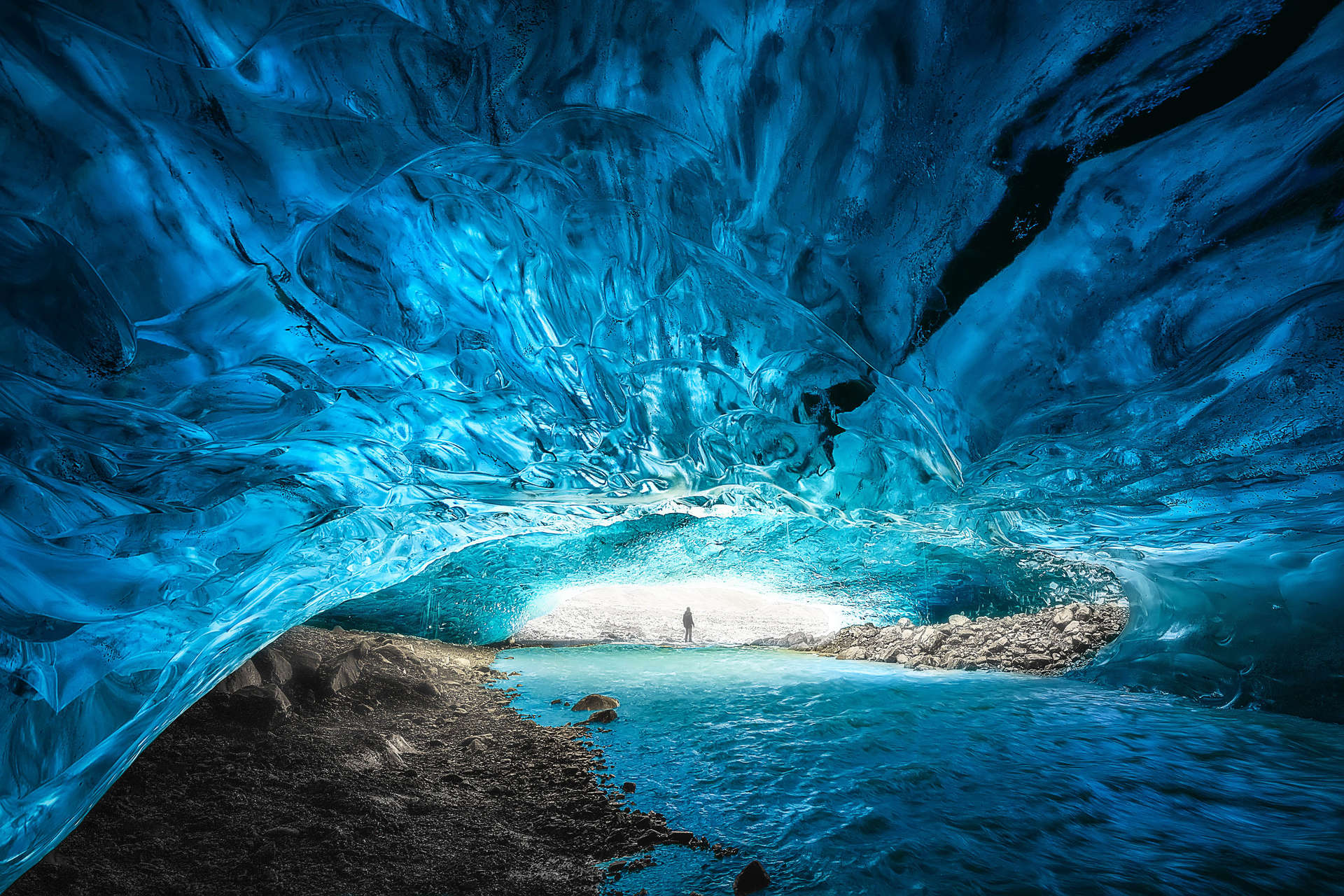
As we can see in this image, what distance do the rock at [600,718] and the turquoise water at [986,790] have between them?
45 cm

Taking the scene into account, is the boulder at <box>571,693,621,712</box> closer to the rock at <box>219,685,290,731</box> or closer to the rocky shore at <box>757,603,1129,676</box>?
the rock at <box>219,685,290,731</box>

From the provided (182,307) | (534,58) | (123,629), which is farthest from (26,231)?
(123,629)

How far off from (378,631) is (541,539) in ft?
37.3

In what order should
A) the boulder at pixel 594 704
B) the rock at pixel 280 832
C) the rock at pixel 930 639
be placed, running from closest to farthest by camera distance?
the rock at pixel 280 832
the boulder at pixel 594 704
the rock at pixel 930 639

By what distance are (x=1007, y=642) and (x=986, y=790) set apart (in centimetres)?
1032

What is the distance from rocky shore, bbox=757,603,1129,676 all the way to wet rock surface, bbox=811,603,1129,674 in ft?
0.05

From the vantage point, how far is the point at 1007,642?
13.6 metres

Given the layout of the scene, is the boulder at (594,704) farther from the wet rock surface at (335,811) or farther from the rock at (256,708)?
the rock at (256,708)

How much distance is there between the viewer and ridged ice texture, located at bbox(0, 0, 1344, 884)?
2.39 meters

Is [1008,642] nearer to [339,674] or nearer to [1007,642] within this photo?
[1007,642]

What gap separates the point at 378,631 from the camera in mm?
18578

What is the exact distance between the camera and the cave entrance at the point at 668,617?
22.9 metres

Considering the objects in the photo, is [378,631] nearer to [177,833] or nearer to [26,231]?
[177,833]

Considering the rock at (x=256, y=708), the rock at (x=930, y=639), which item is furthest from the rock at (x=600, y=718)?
the rock at (x=930, y=639)
